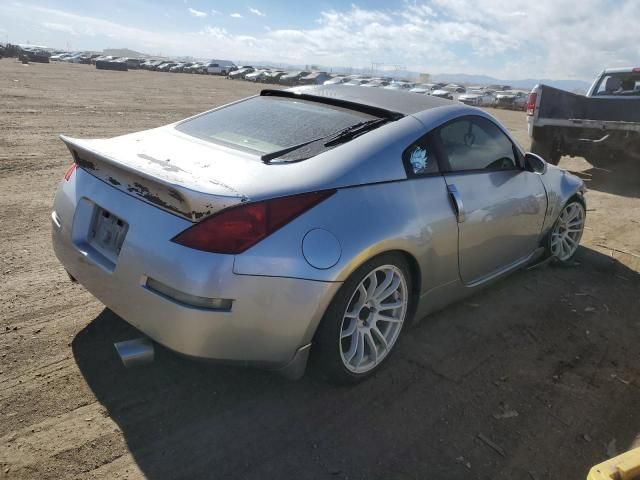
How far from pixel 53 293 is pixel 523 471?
3154 mm

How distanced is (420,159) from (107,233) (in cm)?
177

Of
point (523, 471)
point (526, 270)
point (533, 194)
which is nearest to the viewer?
point (523, 471)

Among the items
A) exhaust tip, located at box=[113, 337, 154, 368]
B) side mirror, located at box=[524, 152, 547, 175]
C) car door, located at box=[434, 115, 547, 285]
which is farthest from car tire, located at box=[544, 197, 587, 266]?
exhaust tip, located at box=[113, 337, 154, 368]

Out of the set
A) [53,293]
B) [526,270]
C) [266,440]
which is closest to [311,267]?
[266,440]

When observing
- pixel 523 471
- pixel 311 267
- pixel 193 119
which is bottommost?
pixel 523 471

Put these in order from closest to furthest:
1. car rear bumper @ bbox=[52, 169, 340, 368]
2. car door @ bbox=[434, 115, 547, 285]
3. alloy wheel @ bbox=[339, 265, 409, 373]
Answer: car rear bumper @ bbox=[52, 169, 340, 368] < alloy wheel @ bbox=[339, 265, 409, 373] < car door @ bbox=[434, 115, 547, 285]

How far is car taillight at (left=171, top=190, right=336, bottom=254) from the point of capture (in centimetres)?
205

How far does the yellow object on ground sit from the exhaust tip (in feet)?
6.25

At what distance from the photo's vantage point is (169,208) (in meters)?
2.16

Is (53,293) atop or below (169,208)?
below

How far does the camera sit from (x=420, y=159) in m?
2.84

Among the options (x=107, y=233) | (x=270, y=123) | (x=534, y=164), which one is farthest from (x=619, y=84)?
(x=107, y=233)

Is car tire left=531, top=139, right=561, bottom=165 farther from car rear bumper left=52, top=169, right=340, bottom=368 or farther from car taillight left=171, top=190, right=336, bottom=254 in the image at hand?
car taillight left=171, top=190, right=336, bottom=254

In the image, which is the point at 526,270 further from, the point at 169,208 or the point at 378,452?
the point at 169,208
